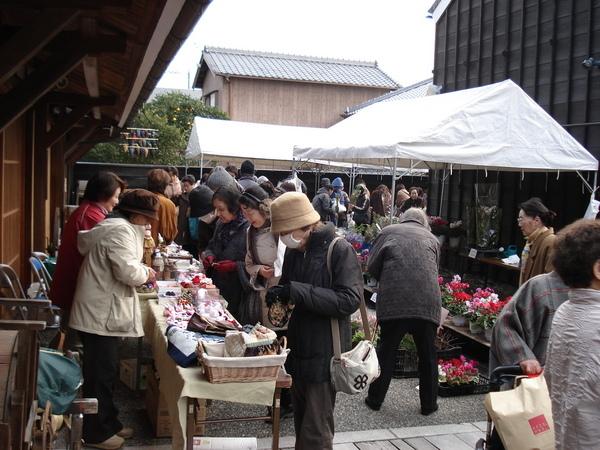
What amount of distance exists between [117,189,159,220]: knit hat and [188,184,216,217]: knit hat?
3.82 meters

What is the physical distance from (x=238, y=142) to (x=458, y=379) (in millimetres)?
11538

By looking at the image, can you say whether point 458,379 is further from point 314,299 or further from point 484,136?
point 484,136

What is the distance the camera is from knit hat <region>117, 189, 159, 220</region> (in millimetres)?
3967

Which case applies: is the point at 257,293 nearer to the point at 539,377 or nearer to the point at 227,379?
the point at 227,379

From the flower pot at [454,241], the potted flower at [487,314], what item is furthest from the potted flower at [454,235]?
the potted flower at [487,314]

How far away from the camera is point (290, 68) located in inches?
1227

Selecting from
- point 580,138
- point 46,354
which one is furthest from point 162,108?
point 46,354

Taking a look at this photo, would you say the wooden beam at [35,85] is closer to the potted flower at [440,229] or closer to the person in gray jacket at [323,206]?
the potted flower at [440,229]

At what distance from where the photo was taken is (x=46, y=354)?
3.27 m

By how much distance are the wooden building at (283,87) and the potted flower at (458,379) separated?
24.7 metres

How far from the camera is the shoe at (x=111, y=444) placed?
411cm

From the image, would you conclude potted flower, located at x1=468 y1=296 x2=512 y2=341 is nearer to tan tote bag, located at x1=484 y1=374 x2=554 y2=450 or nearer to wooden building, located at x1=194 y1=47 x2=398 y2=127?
tan tote bag, located at x1=484 y1=374 x2=554 y2=450

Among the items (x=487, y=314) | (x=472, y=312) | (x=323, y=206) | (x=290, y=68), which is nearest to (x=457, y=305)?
(x=472, y=312)

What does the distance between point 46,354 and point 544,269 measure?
3873mm
